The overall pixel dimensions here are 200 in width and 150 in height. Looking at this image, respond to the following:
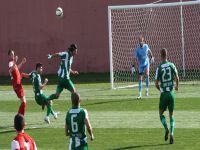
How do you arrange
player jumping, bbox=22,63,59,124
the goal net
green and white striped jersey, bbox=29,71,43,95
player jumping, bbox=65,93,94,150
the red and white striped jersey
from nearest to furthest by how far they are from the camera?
the red and white striped jersey
player jumping, bbox=65,93,94,150
player jumping, bbox=22,63,59,124
green and white striped jersey, bbox=29,71,43,95
the goal net

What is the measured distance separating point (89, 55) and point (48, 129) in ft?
67.0

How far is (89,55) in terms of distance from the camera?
37.1m

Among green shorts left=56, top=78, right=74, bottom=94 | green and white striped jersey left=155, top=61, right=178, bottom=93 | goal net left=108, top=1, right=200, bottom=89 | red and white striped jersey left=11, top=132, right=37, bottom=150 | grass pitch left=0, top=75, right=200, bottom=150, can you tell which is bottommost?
grass pitch left=0, top=75, right=200, bottom=150

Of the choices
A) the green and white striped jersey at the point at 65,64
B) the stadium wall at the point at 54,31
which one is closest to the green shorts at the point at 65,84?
the green and white striped jersey at the point at 65,64

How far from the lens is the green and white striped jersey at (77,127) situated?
35.0ft

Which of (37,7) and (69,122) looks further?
(37,7)

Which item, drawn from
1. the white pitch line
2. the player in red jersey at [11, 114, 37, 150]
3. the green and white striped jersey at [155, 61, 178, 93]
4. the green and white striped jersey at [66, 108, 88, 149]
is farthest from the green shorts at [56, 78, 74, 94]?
the player in red jersey at [11, 114, 37, 150]

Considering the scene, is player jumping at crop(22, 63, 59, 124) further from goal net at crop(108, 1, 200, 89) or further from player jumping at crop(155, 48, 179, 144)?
goal net at crop(108, 1, 200, 89)

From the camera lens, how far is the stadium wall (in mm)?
36875

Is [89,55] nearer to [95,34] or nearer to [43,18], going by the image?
[95,34]

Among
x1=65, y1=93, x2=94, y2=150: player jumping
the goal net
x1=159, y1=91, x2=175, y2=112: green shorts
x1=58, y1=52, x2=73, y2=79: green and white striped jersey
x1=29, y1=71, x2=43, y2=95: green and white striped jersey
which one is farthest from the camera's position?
the goal net

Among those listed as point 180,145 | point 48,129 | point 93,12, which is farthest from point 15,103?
point 93,12

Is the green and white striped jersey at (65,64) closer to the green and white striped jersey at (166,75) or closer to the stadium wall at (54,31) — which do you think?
the green and white striped jersey at (166,75)

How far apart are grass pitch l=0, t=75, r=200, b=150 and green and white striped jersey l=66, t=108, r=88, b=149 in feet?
10.6
